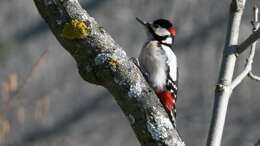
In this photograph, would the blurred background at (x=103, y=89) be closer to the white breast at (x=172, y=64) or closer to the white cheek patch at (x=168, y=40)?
the white cheek patch at (x=168, y=40)

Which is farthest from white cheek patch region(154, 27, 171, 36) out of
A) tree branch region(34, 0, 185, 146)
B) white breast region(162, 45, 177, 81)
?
tree branch region(34, 0, 185, 146)

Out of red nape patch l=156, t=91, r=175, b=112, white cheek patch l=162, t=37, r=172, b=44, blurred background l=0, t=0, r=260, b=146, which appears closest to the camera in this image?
red nape patch l=156, t=91, r=175, b=112

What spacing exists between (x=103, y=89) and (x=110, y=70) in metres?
5.05

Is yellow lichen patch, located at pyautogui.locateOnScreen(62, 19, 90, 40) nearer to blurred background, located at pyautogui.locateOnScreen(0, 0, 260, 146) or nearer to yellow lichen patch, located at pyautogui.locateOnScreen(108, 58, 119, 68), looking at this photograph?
yellow lichen patch, located at pyautogui.locateOnScreen(108, 58, 119, 68)

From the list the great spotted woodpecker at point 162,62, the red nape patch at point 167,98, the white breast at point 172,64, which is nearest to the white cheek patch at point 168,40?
the great spotted woodpecker at point 162,62

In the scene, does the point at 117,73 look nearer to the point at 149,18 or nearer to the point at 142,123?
the point at 142,123

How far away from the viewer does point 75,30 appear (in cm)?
158

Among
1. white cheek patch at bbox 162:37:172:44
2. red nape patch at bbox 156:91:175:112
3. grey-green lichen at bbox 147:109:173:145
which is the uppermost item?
grey-green lichen at bbox 147:109:173:145

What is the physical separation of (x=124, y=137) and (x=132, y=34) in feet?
2.84

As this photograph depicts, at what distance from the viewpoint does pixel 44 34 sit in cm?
668

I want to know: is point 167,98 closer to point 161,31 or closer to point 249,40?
point 161,31

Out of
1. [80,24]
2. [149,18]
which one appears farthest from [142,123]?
[149,18]

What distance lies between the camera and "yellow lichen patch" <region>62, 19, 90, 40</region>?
5.21 ft

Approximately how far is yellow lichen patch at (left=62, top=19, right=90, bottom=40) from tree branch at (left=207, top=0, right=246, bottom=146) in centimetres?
52
